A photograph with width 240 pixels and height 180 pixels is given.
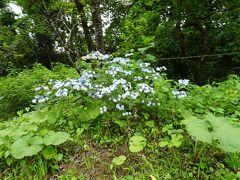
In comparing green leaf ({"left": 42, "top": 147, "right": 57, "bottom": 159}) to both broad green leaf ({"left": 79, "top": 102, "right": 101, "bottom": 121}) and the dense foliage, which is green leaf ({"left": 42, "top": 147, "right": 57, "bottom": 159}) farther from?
broad green leaf ({"left": 79, "top": 102, "right": 101, "bottom": 121})

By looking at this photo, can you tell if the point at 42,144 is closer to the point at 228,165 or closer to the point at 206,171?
the point at 206,171

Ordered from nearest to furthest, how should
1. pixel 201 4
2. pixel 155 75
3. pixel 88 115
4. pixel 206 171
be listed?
1. pixel 206 171
2. pixel 88 115
3. pixel 155 75
4. pixel 201 4

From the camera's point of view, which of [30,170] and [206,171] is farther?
[30,170]

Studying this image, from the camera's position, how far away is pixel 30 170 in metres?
2.46

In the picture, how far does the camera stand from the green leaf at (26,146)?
2301mm

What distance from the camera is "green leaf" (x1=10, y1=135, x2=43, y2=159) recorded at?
2.30 metres

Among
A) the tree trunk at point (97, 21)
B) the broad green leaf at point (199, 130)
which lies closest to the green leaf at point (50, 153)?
the broad green leaf at point (199, 130)

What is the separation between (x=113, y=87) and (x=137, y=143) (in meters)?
0.55

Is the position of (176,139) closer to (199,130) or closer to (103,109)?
(199,130)

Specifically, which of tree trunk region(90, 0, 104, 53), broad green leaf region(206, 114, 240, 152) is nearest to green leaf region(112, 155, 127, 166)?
broad green leaf region(206, 114, 240, 152)

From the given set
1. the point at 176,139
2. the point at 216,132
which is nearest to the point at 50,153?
the point at 176,139

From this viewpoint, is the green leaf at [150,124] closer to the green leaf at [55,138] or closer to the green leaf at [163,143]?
the green leaf at [163,143]

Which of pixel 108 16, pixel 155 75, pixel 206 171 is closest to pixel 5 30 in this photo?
pixel 108 16

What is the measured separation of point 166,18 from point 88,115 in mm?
6571
